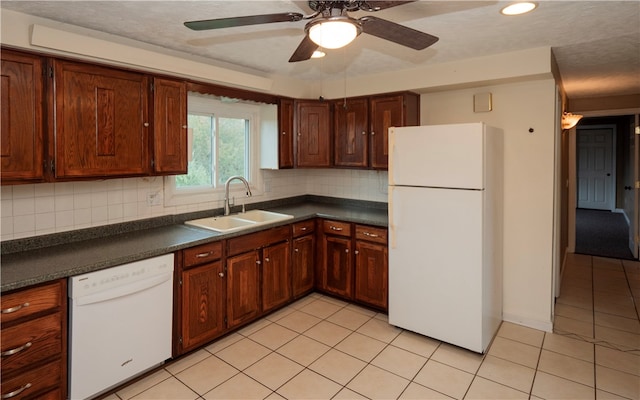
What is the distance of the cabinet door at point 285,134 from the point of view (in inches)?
153

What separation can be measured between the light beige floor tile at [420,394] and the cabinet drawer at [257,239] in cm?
158

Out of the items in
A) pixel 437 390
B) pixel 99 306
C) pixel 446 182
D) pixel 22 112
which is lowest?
pixel 437 390

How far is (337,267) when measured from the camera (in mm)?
3688

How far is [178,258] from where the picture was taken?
2557mm

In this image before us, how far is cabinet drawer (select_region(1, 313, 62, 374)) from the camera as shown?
1.82 metres

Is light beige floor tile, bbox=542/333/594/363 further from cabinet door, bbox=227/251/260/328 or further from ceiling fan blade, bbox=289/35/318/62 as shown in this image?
ceiling fan blade, bbox=289/35/318/62

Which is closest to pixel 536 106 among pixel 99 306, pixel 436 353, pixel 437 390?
pixel 436 353

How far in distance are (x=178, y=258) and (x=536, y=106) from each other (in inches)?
120

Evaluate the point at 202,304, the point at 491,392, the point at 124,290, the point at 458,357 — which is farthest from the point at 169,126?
the point at 491,392

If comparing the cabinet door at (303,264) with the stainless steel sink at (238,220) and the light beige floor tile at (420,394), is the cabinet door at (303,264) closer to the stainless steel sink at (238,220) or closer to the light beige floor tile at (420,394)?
the stainless steel sink at (238,220)

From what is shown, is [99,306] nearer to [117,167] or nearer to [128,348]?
[128,348]

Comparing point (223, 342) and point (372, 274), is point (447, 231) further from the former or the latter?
point (223, 342)

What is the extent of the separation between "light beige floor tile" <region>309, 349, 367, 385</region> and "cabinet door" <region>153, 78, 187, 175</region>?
179cm

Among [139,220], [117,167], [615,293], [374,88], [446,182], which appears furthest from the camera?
[615,293]
